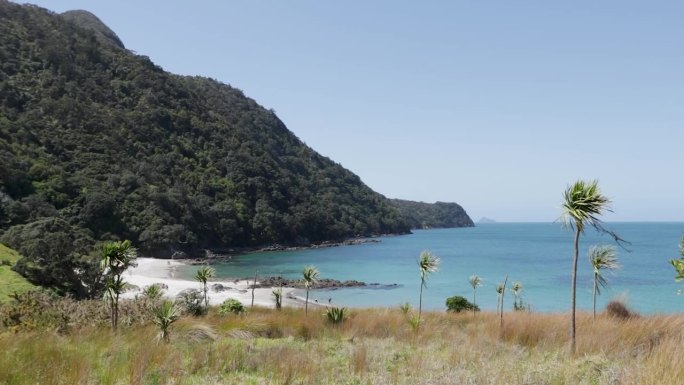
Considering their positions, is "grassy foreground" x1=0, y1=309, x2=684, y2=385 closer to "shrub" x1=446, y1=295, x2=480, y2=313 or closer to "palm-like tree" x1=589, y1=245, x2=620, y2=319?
"palm-like tree" x1=589, y1=245, x2=620, y2=319

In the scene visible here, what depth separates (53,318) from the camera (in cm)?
1068

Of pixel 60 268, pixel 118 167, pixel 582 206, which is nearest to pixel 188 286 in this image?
pixel 60 268

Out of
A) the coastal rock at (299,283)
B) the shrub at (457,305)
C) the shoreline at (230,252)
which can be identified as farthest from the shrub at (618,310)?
the shoreline at (230,252)

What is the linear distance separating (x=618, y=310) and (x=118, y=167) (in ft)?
301

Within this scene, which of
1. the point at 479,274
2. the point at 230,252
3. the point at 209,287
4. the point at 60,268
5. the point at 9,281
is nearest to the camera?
the point at 9,281

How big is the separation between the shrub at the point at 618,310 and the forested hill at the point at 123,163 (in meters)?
31.6

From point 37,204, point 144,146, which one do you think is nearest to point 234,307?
point 37,204

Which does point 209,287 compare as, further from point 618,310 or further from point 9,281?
point 618,310

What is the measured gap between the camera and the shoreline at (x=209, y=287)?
40938 mm

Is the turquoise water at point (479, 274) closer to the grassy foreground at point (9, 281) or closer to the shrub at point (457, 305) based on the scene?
the shrub at point (457, 305)

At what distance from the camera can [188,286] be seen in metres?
49.1

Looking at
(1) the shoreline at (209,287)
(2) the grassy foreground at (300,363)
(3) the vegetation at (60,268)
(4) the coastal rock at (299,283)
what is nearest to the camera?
(2) the grassy foreground at (300,363)

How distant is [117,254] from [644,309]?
43.4 metres

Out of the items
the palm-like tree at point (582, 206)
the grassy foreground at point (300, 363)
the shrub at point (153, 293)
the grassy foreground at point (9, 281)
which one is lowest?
the grassy foreground at point (9, 281)
